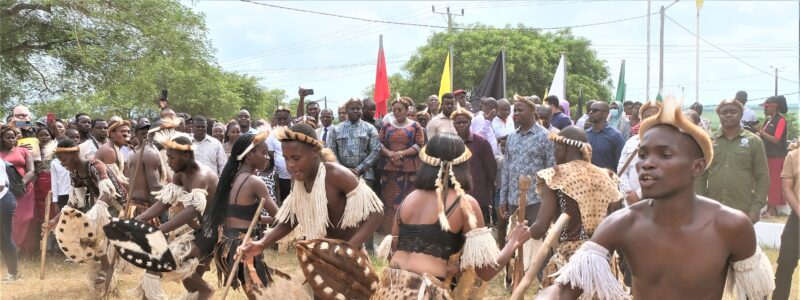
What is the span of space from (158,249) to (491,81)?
866 centimetres

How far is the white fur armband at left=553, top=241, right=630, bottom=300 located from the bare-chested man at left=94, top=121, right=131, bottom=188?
7.45 meters

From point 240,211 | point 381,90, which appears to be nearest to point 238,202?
point 240,211

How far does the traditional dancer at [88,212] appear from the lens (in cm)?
788

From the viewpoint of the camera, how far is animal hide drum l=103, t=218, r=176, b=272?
668 centimetres

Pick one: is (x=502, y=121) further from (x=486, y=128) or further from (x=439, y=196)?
(x=439, y=196)

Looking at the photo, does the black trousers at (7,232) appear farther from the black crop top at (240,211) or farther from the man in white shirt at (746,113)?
the man in white shirt at (746,113)

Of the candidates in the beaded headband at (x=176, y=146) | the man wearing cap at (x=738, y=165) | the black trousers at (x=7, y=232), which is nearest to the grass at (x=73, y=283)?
the black trousers at (x=7, y=232)

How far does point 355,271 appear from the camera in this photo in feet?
16.4

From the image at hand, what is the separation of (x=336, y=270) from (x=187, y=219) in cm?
231

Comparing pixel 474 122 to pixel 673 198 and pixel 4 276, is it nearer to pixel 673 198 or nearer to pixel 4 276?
pixel 4 276

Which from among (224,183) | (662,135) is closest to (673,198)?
(662,135)

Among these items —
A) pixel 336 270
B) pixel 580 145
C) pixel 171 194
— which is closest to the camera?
pixel 336 270

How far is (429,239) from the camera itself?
4660 millimetres

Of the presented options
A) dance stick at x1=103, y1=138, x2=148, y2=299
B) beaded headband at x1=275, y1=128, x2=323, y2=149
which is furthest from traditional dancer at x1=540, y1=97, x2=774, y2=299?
dance stick at x1=103, y1=138, x2=148, y2=299
